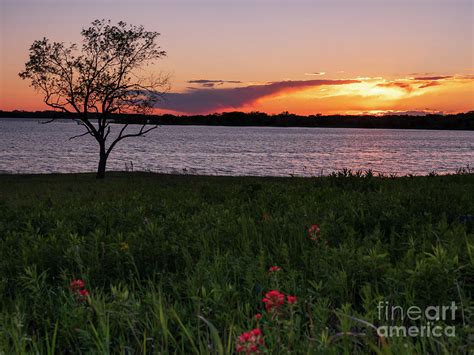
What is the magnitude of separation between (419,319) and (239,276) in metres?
1.60

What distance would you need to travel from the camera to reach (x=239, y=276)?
176 inches

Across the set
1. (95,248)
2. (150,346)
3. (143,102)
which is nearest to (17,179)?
(143,102)

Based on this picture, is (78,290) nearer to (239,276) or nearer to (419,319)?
(239,276)

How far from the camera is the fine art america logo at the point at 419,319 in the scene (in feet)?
10.1

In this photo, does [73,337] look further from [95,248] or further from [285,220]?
[285,220]

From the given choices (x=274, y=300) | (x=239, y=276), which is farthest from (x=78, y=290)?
(x=274, y=300)

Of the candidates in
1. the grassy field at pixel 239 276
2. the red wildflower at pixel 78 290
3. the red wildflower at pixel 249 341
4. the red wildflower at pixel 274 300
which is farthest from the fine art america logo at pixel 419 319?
the red wildflower at pixel 78 290

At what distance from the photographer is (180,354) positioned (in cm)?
327

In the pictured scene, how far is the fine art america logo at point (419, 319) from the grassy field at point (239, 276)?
0.14 feet

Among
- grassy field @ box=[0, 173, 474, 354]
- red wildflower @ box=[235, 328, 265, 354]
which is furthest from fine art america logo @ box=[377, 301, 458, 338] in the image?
red wildflower @ box=[235, 328, 265, 354]

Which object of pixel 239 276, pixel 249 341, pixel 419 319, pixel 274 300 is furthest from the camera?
pixel 239 276

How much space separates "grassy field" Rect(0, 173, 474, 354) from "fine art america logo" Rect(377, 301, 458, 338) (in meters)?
0.04

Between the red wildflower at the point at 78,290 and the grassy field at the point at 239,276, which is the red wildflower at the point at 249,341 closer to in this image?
the grassy field at the point at 239,276

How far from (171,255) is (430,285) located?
278 cm
